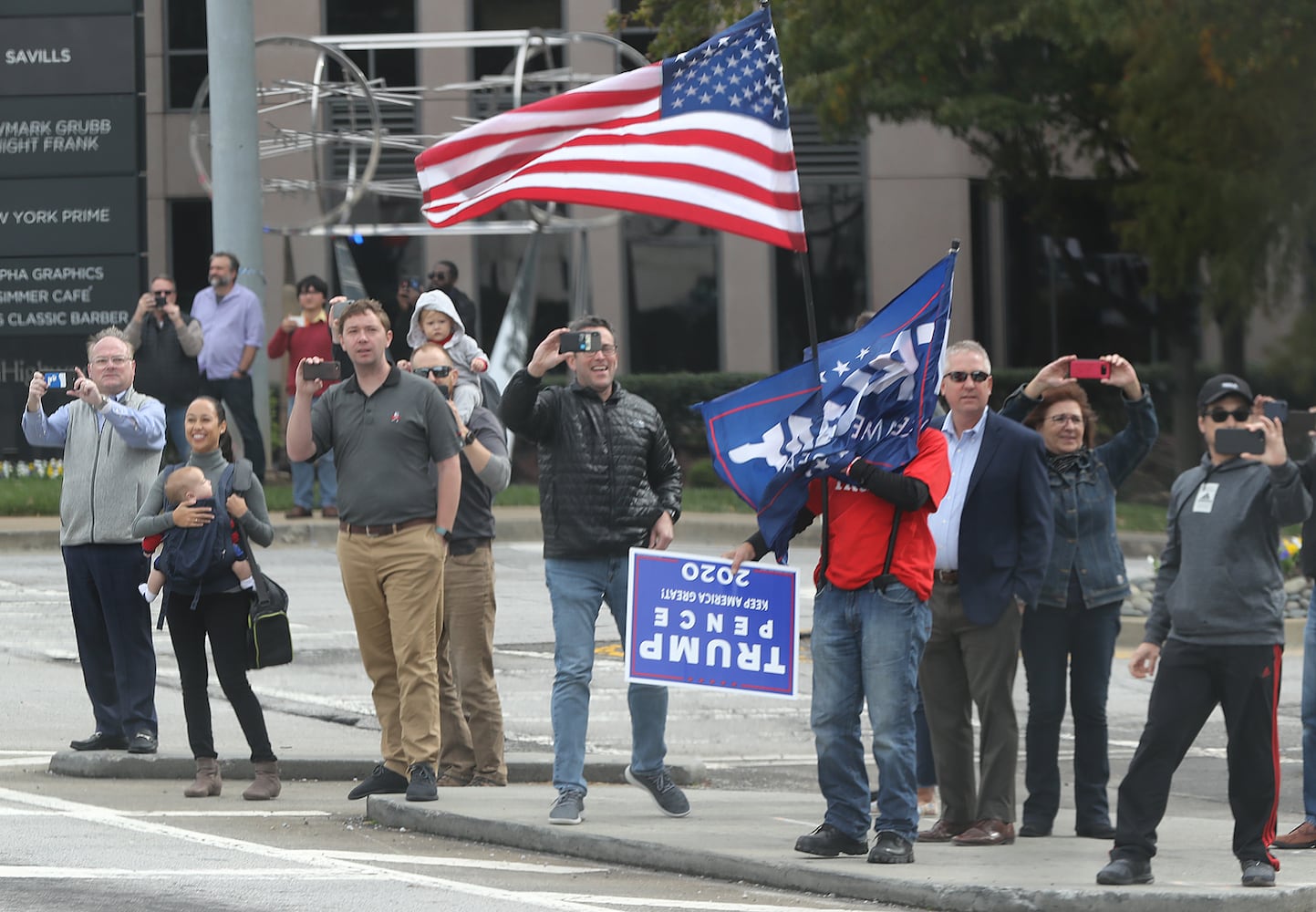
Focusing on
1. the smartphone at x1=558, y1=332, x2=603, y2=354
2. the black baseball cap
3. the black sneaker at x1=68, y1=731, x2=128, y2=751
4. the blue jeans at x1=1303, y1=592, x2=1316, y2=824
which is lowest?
the black sneaker at x1=68, y1=731, x2=128, y2=751

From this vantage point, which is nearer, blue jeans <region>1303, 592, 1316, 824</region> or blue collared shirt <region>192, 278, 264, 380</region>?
blue jeans <region>1303, 592, 1316, 824</region>

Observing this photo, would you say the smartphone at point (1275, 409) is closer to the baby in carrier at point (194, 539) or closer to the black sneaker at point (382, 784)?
the black sneaker at point (382, 784)

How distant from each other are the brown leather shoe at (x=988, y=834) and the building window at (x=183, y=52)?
24380 mm

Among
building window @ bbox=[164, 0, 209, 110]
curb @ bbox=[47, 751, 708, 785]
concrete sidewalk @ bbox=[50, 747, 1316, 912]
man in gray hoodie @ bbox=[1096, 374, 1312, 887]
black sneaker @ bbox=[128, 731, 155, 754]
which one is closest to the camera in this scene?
concrete sidewalk @ bbox=[50, 747, 1316, 912]

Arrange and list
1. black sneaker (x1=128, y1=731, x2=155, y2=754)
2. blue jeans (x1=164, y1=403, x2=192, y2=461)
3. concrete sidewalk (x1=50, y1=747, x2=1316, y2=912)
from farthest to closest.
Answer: blue jeans (x1=164, y1=403, x2=192, y2=461), black sneaker (x1=128, y1=731, x2=155, y2=754), concrete sidewalk (x1=50, y1=747, x2=1316, y2=912)

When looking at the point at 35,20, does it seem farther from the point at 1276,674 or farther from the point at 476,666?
the point at 1276,674

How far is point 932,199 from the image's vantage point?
31.8m

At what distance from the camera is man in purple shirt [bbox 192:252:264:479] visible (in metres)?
19.5

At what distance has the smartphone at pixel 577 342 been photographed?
877cm

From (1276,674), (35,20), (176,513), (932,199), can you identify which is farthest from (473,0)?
(1276,674)

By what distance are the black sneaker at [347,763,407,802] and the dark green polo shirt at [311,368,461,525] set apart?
3.60 feet

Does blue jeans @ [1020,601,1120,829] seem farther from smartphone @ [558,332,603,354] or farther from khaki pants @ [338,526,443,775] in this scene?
khaki pants @ [338,526,443,775]

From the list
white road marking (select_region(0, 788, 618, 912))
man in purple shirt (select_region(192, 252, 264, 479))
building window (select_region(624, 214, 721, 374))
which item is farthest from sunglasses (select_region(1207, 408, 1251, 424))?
building window (select_region(624, 214, 721, 374))

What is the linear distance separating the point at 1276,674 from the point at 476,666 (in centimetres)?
362
